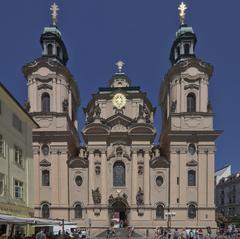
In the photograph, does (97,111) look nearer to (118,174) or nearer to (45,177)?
(118,174)

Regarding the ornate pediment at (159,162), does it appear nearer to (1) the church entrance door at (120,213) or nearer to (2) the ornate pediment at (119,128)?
(2) the ornate pediment at (119,128)

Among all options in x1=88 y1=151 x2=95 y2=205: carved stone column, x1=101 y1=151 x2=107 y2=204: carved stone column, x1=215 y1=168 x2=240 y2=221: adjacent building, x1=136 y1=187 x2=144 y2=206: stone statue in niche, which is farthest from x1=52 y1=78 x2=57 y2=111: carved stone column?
x1=215 y1=168 x2=240 y2=221: adjacent building

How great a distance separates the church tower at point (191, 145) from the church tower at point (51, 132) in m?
14.2

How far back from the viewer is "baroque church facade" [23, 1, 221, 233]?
6406cm

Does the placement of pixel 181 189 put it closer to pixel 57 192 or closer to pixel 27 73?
pixel 57 192

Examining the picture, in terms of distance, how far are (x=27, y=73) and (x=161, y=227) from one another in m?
28.0

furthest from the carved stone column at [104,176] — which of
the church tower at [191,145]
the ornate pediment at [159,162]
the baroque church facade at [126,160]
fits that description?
the church tower at [191,145]

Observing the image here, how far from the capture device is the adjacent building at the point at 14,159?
1265 inches

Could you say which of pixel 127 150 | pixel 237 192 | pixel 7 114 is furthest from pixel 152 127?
pixel 237 192

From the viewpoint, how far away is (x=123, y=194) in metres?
65.6

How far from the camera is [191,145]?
2557 inches

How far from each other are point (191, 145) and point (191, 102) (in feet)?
20.4

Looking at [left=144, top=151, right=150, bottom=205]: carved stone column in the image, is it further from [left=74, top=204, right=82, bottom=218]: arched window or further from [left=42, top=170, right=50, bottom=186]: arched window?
[left=42, top=170, right=50, bottom=186]: arched window

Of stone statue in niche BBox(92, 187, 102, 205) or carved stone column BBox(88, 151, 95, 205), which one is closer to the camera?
stone statue in niche BBox(92, 187, 102, 205)
